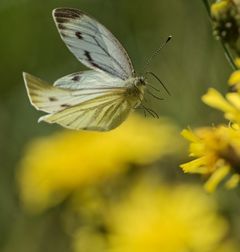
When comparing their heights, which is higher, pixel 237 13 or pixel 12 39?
pixel 237 13

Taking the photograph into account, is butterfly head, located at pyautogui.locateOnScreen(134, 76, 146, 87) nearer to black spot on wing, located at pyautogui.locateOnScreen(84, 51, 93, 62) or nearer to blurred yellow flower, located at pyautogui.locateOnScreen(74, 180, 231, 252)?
black spot on wing, located at pyautogui.locateOnScreen(84, 51, 93, 62)

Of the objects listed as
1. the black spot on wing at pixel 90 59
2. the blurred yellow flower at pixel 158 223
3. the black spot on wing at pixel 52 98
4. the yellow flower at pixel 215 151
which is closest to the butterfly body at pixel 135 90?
the black spot on wing at pixel 90 59

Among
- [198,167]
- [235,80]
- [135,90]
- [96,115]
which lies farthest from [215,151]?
[96,115]

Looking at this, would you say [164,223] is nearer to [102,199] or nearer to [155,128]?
[102,199]

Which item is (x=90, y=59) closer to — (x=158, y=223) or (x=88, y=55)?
(x=88, y=55)

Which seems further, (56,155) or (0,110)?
(0,110)

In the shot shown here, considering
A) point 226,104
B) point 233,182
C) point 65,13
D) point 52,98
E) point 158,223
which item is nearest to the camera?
point 233,182

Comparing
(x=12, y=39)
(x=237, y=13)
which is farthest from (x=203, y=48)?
(x=237, y=13)
